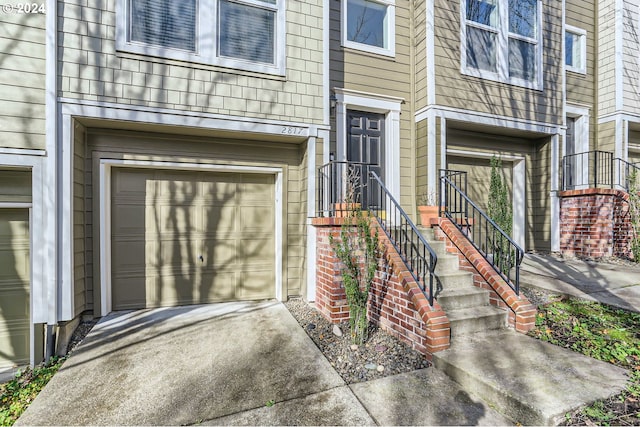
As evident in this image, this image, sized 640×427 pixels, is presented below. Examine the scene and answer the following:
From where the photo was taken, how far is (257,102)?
4.28m

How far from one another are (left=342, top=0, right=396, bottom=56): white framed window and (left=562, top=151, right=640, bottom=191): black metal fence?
14.4ft

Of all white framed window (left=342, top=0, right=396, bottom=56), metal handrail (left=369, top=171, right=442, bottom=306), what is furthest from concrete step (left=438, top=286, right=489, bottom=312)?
white framed window (left=342, top=0, right=396, bottom=56)

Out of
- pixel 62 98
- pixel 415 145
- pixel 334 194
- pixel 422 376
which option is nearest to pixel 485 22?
pixel 415 145

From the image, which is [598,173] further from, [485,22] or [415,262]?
[415,262]

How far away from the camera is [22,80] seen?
134 inches

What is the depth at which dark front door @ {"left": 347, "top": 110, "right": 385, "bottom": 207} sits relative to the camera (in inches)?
207

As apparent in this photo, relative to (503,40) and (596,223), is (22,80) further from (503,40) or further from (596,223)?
(596,223)

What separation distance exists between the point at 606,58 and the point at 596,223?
12.9ft

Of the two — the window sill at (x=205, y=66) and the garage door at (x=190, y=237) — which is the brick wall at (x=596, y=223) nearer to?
the garage door at (x=190, y=237)

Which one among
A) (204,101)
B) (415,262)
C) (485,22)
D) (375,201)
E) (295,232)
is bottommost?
(415,262)

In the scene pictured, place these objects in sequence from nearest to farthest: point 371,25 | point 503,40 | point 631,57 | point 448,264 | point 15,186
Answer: point 15,186 → point 448,264 → point 371,25 → point 503,40 → point 631,57

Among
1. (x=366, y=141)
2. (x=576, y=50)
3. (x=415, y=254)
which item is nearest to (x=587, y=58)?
(x=576, y=50)

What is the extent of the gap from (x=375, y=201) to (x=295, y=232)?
1503mm

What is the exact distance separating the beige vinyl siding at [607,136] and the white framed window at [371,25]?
528 centimetres
